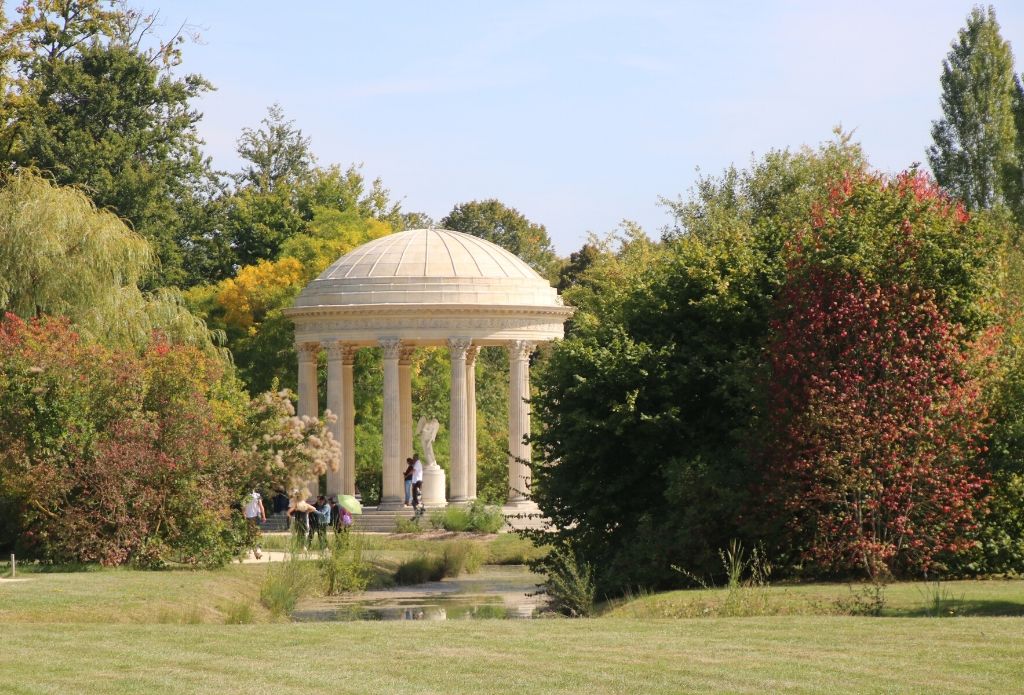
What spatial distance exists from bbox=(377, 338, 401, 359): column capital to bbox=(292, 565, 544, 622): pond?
17.3 metres

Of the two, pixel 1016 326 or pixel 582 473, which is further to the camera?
pixel 582 473

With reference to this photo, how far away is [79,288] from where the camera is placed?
45.8m

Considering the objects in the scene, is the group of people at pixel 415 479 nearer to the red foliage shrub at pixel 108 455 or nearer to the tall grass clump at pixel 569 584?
the red foliage shrub at pixel 108 455

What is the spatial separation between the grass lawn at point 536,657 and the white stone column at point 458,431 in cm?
3777

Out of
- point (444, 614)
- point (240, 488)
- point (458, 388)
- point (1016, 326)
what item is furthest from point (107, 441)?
point (458, 388)

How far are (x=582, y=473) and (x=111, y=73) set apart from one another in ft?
146

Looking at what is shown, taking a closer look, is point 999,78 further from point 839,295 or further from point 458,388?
point 839,295

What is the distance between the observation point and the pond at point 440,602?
32688 mm

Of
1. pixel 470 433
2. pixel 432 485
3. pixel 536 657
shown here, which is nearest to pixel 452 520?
pixel 470 433

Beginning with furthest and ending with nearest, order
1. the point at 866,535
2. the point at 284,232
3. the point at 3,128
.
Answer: the point at 284,232, the point at 3,128, the point at 866,535

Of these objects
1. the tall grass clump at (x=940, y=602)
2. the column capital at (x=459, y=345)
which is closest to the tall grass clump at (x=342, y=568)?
the tall grass clump at (x=940, y=602)

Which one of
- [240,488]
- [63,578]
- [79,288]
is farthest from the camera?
[79,288]

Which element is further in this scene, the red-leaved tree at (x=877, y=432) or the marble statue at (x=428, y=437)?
the marble statue at (x=428, y=437)

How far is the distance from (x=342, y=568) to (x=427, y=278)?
23813 millimetres
